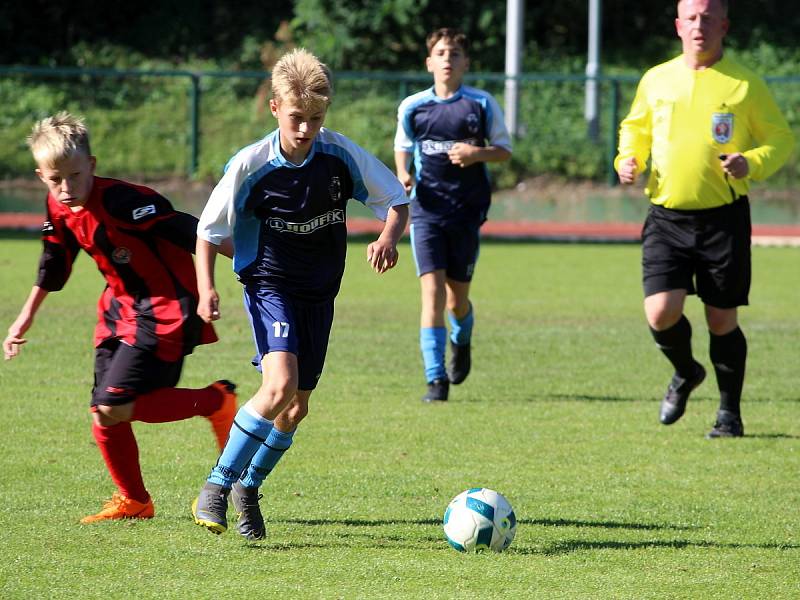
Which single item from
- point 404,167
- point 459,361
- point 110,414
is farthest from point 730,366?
point 110,414

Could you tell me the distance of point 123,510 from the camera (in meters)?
5.30

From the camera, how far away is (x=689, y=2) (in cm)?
677

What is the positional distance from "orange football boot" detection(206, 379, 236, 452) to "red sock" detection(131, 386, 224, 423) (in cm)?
5

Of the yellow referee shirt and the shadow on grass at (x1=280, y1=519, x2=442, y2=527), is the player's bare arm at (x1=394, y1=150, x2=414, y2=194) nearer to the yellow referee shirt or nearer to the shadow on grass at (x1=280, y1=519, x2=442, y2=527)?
the yellow referee shirt

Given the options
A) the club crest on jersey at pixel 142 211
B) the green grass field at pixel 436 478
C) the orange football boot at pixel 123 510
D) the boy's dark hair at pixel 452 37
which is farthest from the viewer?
the boy's dark hair at pixel 452 37

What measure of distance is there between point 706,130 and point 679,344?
1.14 meters

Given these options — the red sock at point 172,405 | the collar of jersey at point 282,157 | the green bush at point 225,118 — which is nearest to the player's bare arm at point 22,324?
the red sock at point 172,405

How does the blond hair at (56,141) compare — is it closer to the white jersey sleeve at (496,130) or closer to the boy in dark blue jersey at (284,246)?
the boy in dark blue jersey at (284,246)

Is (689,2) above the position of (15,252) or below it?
above

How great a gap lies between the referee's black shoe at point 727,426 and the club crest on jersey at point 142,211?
3.34 metres

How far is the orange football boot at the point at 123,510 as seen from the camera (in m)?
5.29

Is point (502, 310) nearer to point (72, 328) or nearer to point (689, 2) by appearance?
point (72, 328)

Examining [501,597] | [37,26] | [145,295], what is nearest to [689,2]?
[145,295]

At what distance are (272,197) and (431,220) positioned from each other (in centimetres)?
343
